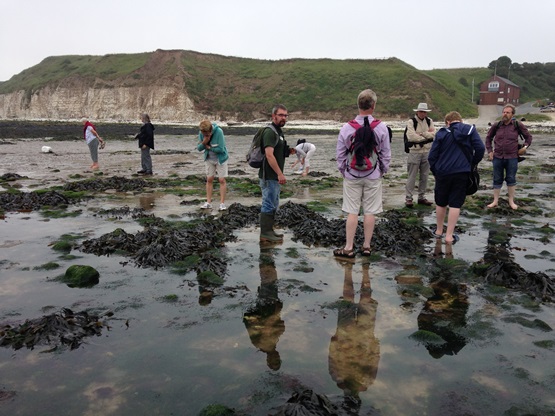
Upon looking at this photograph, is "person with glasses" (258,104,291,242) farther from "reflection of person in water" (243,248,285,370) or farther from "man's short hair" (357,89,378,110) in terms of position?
"reflection of person in water" (243,248,285,370)

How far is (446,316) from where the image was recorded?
474 centimetres

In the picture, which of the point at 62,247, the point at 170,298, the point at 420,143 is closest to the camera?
→ the point at 170,298

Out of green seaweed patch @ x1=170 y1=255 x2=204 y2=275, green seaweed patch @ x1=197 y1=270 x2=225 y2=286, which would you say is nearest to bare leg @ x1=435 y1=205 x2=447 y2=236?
green seaweed patch @ x1=197 y1=270 x2=225 y2=286

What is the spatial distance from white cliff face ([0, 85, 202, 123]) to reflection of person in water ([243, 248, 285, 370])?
278ft

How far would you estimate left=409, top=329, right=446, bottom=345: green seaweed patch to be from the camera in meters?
4.18

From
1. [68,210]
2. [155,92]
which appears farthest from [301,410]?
[155,92]

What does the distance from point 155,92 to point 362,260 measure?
9221cm

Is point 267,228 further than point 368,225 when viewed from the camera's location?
Yes

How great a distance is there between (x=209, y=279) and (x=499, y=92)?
110707 millimetres

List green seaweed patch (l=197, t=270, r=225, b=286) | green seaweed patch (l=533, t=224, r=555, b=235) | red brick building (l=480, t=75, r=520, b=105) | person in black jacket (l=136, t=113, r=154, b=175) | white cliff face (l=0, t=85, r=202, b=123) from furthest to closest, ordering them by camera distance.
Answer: red brick building (l=480, t=75, r=520, b=105) < white cliff face (l=0, t=85, r=202, b=123) < person in black jacket (l=136, t=113, r=154, b=175) < green seaweed patch (l=533, t=224, r=555, b=235) < green seaweed patch (l=197, t=270, r=225, b=286)

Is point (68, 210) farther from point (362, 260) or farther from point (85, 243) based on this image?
point (362, 260)

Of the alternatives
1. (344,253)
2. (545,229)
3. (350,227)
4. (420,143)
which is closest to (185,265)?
(344,253)

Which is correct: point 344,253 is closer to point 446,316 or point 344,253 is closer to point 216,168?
point 446,316

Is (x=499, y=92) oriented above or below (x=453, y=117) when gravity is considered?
above
